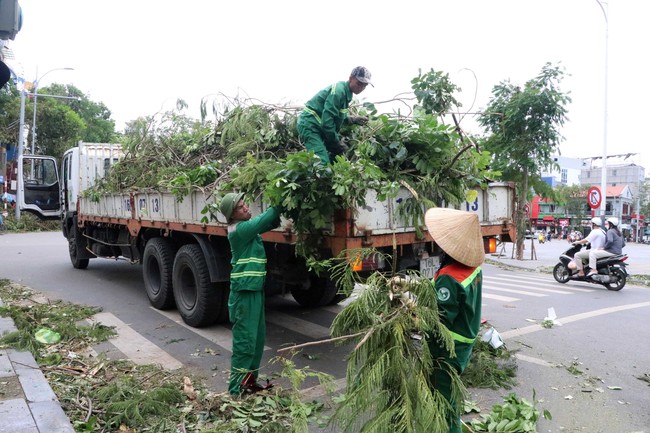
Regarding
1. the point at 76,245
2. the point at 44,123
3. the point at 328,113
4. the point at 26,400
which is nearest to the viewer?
the point at 26,400

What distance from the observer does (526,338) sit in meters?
5.82

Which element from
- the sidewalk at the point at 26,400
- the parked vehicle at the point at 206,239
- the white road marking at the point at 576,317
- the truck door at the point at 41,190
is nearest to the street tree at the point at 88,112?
the truck door at the point at 41,190

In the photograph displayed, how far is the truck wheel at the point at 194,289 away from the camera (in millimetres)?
5664

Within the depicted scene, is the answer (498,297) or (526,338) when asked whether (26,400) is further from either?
(498,297)

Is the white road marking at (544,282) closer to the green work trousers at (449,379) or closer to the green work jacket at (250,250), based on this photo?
the green work jacket at (250,250)

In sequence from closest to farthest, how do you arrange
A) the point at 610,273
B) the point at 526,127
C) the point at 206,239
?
the point at 206,239 < the point at 610,273 < the point at 526,127

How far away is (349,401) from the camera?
2.38 meters

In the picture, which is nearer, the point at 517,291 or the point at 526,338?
the point at 526,338

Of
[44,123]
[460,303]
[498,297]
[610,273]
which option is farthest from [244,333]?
[44,123]

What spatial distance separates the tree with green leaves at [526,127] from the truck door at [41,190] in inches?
391

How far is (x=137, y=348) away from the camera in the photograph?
527 cm

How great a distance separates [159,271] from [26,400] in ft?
→ 11.3

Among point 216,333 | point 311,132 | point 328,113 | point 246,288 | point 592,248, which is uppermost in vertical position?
point 328,113

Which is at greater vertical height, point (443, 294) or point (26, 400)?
point (443, 294)
